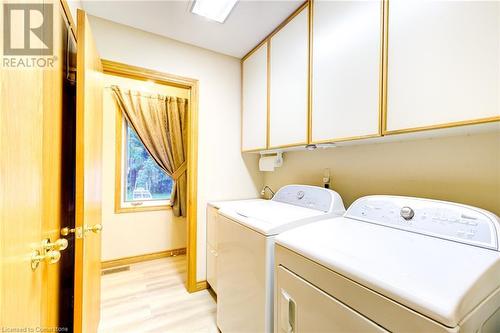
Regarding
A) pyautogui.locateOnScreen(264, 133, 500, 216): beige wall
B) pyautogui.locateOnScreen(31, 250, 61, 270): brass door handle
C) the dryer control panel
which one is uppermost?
pyautogui.locateOnScreen(264, 133, 500, 216): beige wall

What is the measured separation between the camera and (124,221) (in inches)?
109

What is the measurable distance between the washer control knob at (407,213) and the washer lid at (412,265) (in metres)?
0.08

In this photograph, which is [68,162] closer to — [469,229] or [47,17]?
[47,17]

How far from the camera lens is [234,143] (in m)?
2.36

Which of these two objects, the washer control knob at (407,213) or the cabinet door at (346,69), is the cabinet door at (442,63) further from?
the washer control knob at (407,213)

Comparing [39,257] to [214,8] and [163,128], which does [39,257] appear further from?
[163,128]

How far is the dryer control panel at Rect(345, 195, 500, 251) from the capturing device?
79 cm

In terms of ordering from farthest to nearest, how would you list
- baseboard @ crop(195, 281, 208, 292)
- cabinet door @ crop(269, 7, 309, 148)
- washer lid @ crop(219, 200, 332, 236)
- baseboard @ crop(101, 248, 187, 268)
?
baseboard @ crop(101, 248, 187, 268)
baseboard @ crop(195, 281, 208, 292)
cabinet door @ crop(269, 7, 309, 148)
washer lid @ crop(219, 200, 332, 236)

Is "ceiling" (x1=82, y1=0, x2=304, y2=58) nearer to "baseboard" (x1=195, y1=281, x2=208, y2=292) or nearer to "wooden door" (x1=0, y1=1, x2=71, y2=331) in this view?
"wooden door" (x1=0, y1=1, x2=71, y2=331)

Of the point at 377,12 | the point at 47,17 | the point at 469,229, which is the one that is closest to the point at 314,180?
the point at 469,229

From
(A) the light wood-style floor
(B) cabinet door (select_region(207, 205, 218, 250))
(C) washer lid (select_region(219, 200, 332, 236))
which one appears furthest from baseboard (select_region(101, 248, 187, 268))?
(C) washer lid (select_region(219, 200, 332, 236))

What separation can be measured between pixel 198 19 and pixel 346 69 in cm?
130

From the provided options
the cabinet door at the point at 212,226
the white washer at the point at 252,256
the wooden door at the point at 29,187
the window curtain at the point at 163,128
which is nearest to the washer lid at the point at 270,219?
the white washer at the point at 252,256

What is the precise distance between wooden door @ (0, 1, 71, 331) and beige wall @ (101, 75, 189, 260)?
6.01ft
